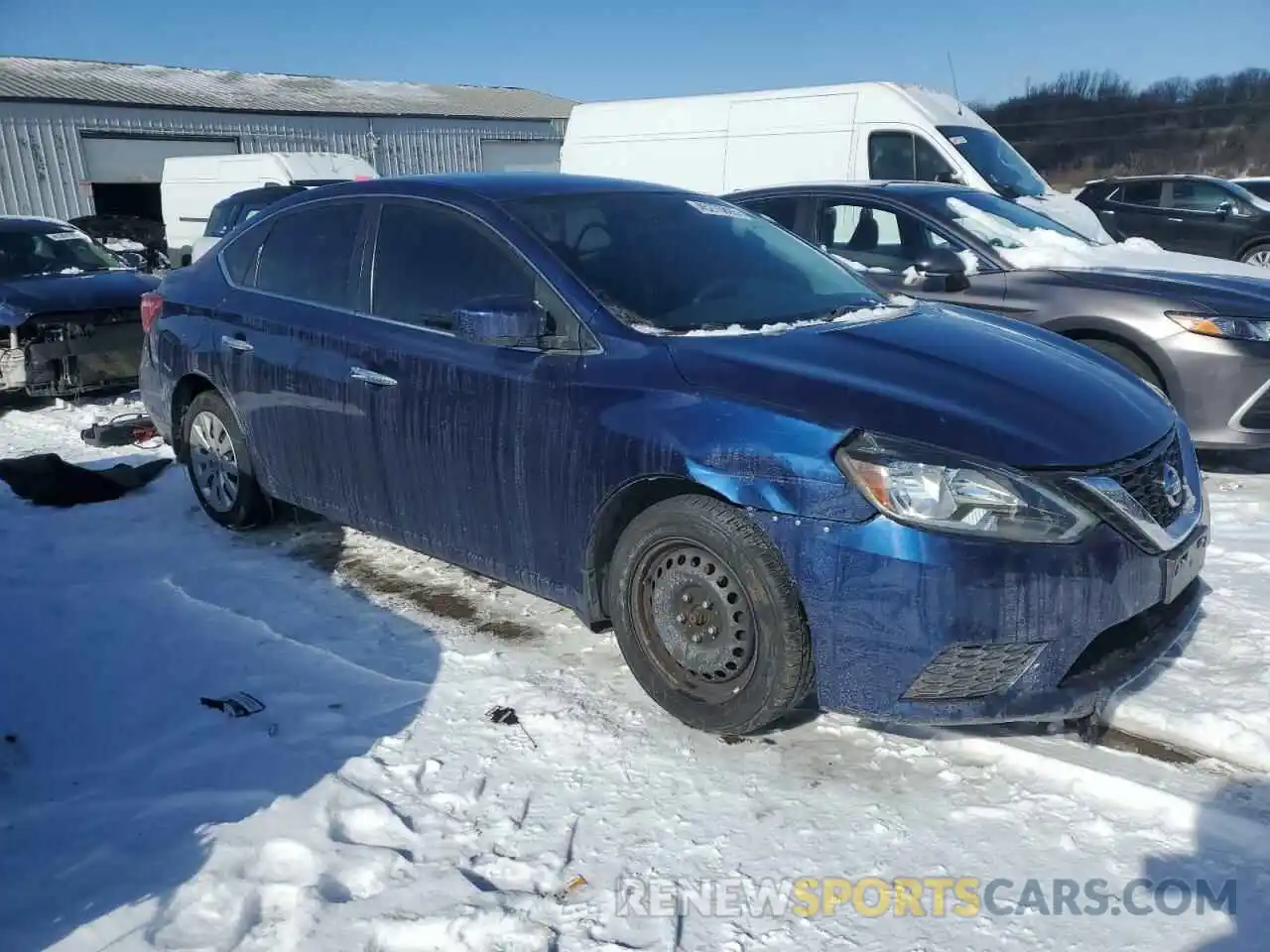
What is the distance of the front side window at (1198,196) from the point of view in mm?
14539

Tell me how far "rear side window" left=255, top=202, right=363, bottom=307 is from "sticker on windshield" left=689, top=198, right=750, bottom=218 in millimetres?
1391

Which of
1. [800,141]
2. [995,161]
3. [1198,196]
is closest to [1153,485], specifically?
[995,161]

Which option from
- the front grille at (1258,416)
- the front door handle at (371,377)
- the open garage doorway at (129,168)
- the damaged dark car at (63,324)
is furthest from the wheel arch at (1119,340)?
the open garage doorway at (129,168)

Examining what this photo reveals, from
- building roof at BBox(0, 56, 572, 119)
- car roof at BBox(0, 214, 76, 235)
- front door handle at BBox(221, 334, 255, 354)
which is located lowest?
front door handle at BBox(221, 334, 255, 354)

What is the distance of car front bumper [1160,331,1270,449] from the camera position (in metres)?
5.30

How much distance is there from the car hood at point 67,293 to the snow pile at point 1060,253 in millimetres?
6330

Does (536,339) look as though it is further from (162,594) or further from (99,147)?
(99,147)

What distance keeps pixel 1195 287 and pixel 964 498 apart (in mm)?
3751

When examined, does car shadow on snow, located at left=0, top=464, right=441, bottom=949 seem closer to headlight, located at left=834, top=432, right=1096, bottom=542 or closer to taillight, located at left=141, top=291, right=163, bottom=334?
taillight, located at left=141, top=291, right=163, bottom=334

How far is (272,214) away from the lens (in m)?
4.88

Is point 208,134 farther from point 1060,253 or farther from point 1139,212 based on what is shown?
point 1060,253

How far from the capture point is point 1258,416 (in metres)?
5.34

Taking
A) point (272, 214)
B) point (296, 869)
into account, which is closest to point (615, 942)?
point (296, 869)

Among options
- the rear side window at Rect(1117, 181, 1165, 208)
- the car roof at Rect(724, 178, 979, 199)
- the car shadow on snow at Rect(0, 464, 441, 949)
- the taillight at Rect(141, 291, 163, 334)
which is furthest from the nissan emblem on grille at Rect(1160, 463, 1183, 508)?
the rear side window at Rect(1117, 181, 1165, 208)
